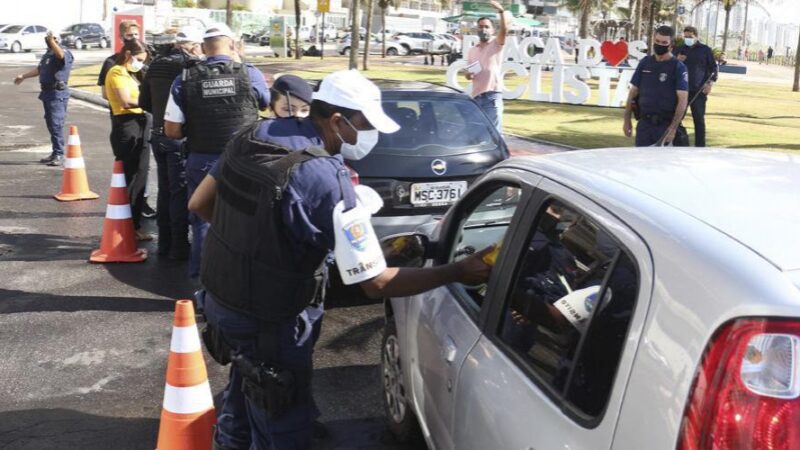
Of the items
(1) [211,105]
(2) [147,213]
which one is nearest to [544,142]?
(2) [147,213]

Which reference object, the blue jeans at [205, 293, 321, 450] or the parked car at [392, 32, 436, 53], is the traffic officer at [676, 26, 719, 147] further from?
the parked car at [392, 32, 436, 53]

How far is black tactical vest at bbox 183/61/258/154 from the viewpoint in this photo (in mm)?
5812

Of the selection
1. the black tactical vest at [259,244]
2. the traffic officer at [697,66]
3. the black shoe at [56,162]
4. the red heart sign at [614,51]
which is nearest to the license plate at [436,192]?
the black tactical vest at [259,244]

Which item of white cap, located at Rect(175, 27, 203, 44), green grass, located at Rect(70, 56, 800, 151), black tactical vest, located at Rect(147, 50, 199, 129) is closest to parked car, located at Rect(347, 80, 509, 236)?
white cap, located at Rect(175, 27, 203, 44)

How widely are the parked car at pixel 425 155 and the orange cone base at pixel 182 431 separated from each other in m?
2.62

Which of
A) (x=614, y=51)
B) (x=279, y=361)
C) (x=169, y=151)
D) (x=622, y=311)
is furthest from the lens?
(x=614, y=51)

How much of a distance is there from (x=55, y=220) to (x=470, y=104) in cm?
A: 443

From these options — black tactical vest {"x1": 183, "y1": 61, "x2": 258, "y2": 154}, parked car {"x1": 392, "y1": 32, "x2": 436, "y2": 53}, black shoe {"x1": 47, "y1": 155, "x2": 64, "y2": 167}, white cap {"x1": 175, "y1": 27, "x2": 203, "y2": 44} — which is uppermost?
parked car {"x1": 392, "y1": 32, "x2": 436, "y2": 53}

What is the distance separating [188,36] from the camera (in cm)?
656

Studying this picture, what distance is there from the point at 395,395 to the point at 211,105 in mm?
2803

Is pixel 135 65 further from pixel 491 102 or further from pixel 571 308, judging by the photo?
pixel 571 308

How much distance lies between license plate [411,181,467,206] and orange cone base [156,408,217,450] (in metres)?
2.86

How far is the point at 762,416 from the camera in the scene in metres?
1.65

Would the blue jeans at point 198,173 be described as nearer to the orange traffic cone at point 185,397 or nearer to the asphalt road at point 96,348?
the asphalt road at point 96,348
